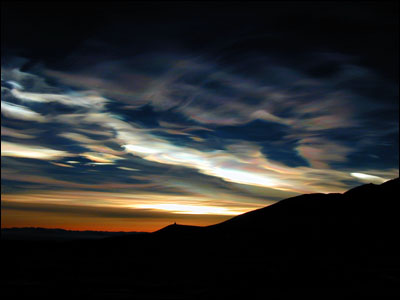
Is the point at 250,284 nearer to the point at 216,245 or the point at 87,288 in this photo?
the point at 87,288

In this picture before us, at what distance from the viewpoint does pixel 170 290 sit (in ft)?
142

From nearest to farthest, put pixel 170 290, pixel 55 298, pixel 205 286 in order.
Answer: pixel 55 298 < pixel 170 290 < pixel 205 286

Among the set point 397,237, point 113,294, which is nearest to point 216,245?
point 397,237

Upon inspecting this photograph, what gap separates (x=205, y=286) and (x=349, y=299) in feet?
60.7

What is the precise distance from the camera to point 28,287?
4412 centimetres

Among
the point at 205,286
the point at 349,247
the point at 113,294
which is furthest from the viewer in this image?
the point at 349,247

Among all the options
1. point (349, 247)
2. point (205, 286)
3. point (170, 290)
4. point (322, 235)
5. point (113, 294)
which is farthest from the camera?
point (322, 235)

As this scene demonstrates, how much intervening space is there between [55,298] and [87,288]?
7.78 meters

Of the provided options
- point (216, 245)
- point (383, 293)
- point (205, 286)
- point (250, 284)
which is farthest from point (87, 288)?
point (216, 245)

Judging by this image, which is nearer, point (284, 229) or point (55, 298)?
point (55, 298)

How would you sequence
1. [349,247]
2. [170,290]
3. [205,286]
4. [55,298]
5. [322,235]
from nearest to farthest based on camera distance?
[55,298], [170,290], [205,286], [349,247], [322,235]

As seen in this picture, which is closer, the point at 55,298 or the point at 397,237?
the point at 55,298

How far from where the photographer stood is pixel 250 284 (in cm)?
4912

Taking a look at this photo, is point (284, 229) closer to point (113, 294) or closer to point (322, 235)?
point (322, 235)
